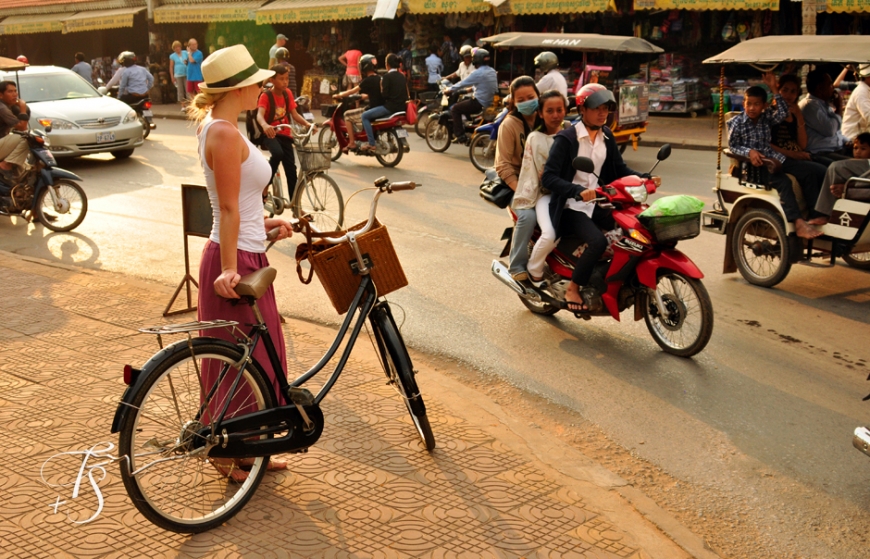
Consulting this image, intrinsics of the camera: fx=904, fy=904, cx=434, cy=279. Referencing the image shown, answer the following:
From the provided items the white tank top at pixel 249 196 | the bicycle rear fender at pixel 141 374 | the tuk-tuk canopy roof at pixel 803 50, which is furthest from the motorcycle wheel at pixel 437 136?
the bicycle rear fender at pixel 141 374

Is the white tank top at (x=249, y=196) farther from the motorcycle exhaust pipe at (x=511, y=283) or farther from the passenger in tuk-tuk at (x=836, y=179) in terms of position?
the passenger in tuk-tuk at (x=836, y=179)

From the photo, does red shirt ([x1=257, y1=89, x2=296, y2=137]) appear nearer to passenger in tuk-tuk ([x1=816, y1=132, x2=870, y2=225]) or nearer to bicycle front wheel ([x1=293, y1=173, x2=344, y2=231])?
bicycle front wheel ([x1=293, y1=173, x2=344, y2=231])

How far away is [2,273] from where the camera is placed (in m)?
8.48

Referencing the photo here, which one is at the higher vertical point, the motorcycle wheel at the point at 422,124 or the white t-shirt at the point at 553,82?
the white t-shirt at the point at 553,82

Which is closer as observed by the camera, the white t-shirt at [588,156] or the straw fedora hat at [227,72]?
the straw fedora hat at [227,72]

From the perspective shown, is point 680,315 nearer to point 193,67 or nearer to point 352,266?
point 352,266

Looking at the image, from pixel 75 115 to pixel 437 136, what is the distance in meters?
6.29

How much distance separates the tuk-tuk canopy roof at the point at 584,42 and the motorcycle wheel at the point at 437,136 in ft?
5.95

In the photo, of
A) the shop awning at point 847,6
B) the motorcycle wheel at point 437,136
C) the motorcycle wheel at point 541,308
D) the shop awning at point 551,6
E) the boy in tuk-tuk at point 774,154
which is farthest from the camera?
the shop awning at point 551,6

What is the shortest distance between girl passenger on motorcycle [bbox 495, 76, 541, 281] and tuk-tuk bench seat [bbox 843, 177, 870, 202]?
2691mm

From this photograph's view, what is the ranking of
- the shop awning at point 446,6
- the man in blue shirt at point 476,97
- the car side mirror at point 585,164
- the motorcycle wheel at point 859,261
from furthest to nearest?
the shop awning at point 446,6
the man in blue shirt at point 476,97
the motorcycle wheel at point 859,261
the car side mirror at point 585,164

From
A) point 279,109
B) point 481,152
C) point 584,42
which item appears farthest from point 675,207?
point 584,42

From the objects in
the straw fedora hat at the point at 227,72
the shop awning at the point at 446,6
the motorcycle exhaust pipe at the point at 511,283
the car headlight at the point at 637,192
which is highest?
the shop awning at the point at 446,6

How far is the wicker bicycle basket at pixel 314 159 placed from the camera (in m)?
9.96
